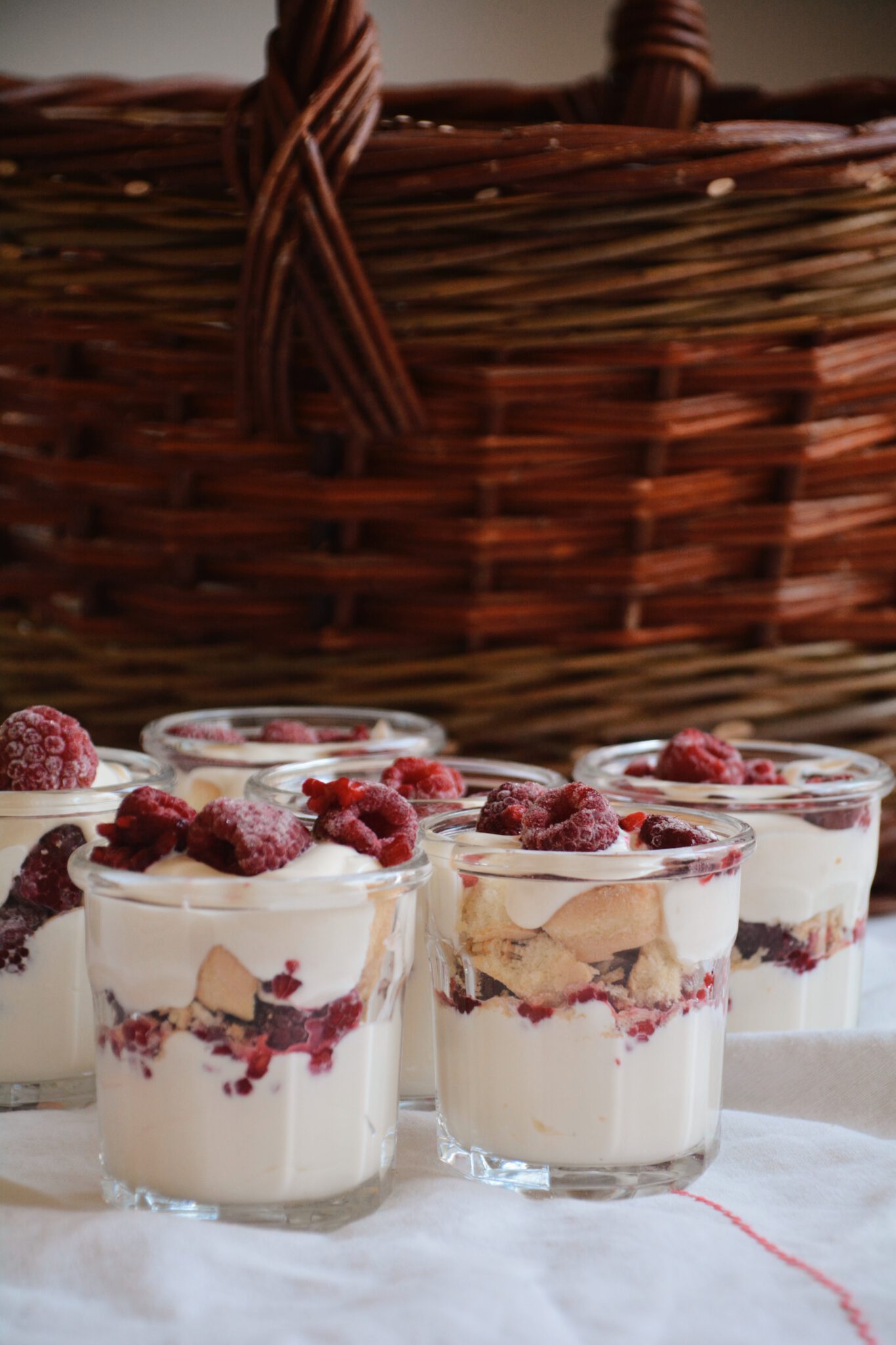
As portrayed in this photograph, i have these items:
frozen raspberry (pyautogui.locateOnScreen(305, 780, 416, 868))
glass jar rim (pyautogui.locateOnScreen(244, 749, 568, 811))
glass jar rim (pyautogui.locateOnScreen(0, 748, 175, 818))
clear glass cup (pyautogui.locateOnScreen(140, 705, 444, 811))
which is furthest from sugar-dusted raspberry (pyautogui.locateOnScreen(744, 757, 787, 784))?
glass jar rim (pyautogui.locateOnScreen(0, 748, 175, 818))

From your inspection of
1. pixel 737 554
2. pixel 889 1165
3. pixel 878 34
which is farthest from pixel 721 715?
pixel 878 34

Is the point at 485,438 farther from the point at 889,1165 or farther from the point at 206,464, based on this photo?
the point at 889,1165

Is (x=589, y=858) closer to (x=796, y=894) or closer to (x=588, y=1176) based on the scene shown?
(x=588, y=1176)

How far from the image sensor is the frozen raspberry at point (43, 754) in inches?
35.4

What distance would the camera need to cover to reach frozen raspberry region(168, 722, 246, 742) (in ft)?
3.78

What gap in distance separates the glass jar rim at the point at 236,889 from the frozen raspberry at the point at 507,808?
0.29 feet

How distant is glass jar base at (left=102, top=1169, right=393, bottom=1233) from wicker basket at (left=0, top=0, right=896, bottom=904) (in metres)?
0.56

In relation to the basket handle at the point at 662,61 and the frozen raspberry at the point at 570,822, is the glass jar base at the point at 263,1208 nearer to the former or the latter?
the frozen raspberry at the point at 570,822

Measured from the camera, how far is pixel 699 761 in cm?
106

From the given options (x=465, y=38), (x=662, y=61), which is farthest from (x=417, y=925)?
(x=465, y=38)

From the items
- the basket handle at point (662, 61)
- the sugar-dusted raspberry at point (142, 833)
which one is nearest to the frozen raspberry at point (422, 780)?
the sugar-dusted raspberry at point (142, 833)

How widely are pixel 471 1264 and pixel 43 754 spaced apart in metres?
0.44

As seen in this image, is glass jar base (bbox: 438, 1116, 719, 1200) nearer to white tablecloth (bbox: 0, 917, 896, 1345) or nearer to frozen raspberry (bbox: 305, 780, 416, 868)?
white tablecloth (bbox: 0, 917, 896, 1345)

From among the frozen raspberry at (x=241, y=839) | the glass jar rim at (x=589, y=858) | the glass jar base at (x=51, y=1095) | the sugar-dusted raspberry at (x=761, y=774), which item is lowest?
the glass jar base at (x=51, y=1095)
